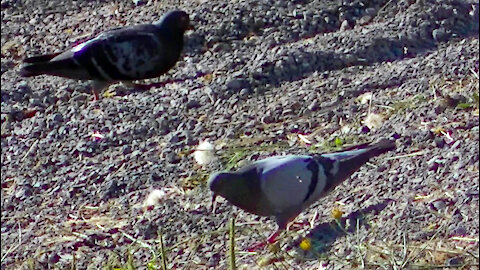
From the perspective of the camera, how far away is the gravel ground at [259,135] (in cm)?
447

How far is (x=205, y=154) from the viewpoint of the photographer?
5.34m

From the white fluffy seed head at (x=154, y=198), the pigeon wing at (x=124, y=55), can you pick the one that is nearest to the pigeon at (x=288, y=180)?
the white fluffy seed head at (x=154, y=198)

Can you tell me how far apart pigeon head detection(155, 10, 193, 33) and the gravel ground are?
22 cm

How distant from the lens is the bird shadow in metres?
4.46

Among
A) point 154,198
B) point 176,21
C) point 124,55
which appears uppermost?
point 176,21

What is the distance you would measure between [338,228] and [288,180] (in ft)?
1.23

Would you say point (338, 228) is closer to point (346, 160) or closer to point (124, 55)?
point (346, 160)

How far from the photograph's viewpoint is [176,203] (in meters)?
5.01

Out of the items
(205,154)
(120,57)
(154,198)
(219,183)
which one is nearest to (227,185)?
(219,183)

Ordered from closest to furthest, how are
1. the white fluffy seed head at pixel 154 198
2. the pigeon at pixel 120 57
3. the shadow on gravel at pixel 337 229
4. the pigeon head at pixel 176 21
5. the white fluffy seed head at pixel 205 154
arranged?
1. the shadow on gravel at pixel 337 229
2. the white fluffy seed head at pixel 154 198
3. the white fluffy seed head at pixel 205 154
4. the pigeon at pixel 120 57
5. the pigeon head at pixel 176 21

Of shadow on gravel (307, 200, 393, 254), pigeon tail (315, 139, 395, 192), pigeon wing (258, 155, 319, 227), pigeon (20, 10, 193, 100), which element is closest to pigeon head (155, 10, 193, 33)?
pigeon (20, 10, 193, 100)

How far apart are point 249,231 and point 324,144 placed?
0.63 metres

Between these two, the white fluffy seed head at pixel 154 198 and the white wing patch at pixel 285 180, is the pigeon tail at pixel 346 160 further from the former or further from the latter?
the white fluffy seed head at pixel 154 198

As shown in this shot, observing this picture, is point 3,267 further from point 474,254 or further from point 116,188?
point 474,254
